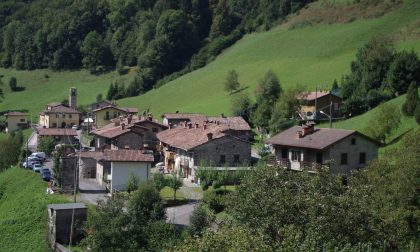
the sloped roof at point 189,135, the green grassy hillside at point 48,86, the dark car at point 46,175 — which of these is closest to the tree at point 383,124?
the sloped roof at point 189,135

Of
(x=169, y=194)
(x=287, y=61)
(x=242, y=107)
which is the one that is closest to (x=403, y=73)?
(x=242, y=107)

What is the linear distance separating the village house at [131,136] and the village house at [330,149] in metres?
18.2

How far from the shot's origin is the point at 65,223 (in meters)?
39.2

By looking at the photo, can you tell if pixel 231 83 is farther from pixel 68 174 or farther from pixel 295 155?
pixel 68 174

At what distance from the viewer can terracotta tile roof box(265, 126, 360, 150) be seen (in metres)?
47.2

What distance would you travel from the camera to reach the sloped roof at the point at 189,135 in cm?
5600

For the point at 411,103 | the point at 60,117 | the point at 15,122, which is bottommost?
the point at 411,103

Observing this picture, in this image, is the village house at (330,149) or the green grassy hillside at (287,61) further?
the green grassy hillside at (287,61)

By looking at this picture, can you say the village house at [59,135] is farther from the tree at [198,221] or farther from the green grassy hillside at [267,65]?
the tree at [198,221]

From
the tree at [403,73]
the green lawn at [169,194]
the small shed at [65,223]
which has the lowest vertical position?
the small shed at [65,223]

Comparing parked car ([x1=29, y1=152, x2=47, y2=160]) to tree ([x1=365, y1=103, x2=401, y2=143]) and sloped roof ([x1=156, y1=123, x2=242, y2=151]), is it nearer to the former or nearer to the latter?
sloped roof ([x1=156, y1=123, x2=242, y2=151])

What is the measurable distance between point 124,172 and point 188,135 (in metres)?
12.2

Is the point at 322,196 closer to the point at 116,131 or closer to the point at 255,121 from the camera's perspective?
the point at 116,131

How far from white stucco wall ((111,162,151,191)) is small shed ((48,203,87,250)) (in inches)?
364
